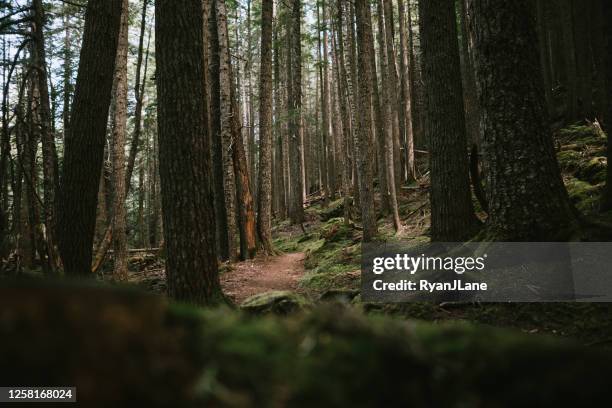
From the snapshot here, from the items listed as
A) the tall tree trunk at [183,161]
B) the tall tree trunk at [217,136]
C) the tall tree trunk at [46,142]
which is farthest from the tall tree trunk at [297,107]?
the tall tree trunk at [183,161]

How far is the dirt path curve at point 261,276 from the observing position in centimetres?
903

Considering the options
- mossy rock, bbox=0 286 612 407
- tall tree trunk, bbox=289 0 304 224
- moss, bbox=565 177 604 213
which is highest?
tall tree trunk, bbox=289 0 304 224

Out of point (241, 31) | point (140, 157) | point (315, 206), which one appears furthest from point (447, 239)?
point (140, 157)

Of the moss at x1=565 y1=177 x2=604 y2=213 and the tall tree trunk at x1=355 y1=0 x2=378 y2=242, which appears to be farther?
the tall tree trunk at x1=355 y1=0 x2=378 y2=242

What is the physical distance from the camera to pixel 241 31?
39312 mm

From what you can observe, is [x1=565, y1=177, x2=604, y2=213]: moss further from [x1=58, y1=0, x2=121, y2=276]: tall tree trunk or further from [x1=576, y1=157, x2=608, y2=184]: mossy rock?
[x1=58, y1=0, x2=121, y2=276]: tall tree trunk

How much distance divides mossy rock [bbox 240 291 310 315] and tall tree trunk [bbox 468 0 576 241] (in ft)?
9.42

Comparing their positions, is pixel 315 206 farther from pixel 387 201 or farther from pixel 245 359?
pixel 245 359

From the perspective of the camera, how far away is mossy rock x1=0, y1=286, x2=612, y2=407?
0.85 meters

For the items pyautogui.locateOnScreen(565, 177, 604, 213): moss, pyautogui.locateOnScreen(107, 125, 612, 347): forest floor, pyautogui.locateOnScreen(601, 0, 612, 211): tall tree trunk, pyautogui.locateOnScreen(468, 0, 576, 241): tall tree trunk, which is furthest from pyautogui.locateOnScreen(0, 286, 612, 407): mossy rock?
pyautogui.locateOnScreen(565, 177, 604, 213): moss

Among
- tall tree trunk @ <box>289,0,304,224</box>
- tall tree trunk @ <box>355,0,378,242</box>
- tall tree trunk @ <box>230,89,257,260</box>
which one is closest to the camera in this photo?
tall tree trunk @ <box>355,0,378,242</box>

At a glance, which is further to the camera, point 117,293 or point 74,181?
point 74,181

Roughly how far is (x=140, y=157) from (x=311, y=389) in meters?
44.7

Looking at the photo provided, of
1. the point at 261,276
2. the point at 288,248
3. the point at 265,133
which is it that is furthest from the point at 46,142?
the point at 288,248
